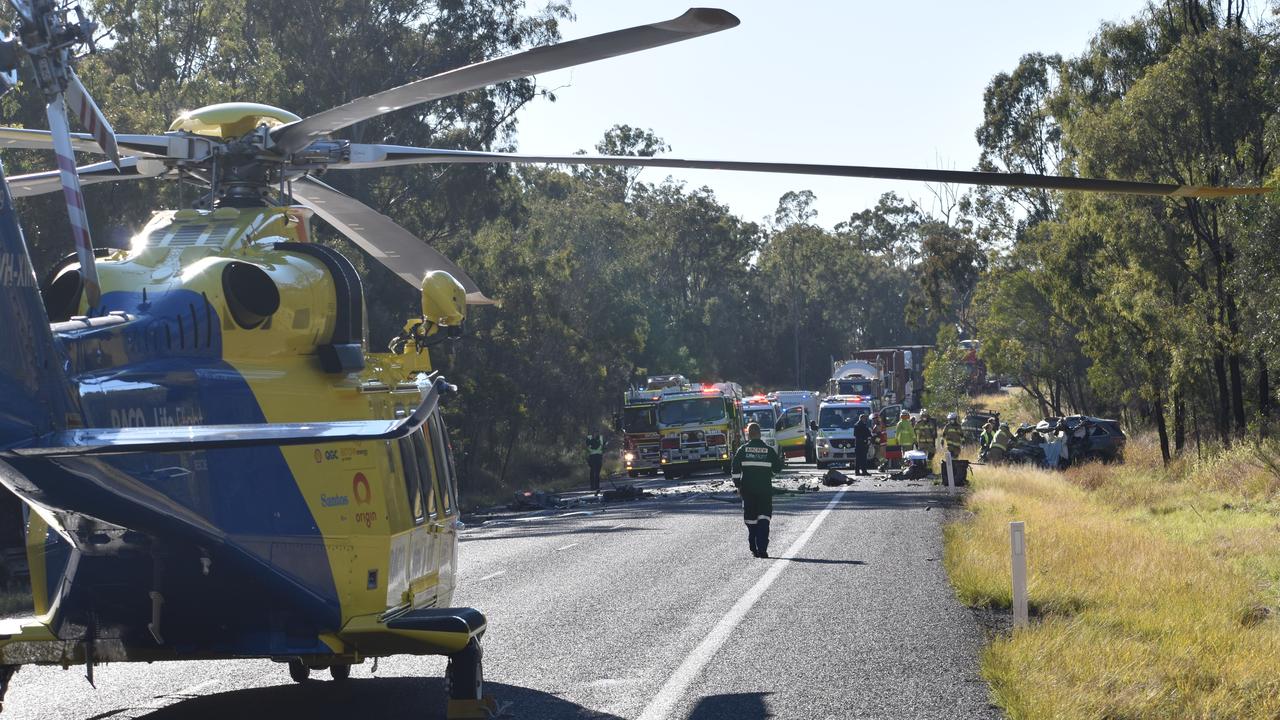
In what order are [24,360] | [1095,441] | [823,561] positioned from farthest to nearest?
[1095,441] < [823,561] < [24,360]

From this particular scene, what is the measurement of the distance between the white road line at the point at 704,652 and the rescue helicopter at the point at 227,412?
4.72 feet

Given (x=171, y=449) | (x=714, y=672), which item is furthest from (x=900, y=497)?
(x=171, y=449)

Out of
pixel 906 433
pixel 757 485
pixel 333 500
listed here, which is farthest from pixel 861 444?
pixel 333 500

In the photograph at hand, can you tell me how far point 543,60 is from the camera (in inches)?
267

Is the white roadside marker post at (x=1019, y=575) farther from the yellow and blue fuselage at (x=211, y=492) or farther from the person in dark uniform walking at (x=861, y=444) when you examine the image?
the person in dark uniform walking at (x=861, y=444)

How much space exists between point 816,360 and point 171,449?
109 meters

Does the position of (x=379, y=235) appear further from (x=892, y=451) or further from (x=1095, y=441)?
(x=1095, y=441)

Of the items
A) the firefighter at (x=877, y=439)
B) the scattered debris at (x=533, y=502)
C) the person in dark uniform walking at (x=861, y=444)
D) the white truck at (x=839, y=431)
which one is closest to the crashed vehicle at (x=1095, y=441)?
the firefighter at (x=877, y=439)

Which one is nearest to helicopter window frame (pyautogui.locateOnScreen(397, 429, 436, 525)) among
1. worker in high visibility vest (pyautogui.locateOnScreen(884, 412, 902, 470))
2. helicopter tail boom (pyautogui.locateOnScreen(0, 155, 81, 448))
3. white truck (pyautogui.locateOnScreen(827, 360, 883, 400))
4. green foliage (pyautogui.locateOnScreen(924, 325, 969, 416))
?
helicopter tail boom (pyautogui.locateOnScreen(0, 155, 81, 448))

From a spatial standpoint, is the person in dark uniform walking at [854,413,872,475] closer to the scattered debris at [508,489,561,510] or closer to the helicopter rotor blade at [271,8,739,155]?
the scattered debris at [508,489,561,510]

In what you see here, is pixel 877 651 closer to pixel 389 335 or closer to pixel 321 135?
pixel 321 135

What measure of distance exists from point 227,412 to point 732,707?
3559mm

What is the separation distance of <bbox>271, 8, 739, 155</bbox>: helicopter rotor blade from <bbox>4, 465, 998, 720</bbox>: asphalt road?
3.59m

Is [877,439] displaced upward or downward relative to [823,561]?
downward
